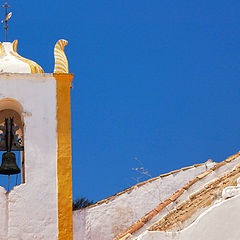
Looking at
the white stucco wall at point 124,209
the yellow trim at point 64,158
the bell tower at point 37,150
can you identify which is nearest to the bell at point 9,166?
the bell tower at point 37,150

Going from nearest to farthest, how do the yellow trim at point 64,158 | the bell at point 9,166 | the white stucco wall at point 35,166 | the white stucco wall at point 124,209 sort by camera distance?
1. the white stucco wall at point 35,166
2. the yellow trim at point 64,158
3. the bell at point 9,166
4. the white stucco wall at point 124,209

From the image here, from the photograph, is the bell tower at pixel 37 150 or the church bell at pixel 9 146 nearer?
the bell tower at pixel 37 150

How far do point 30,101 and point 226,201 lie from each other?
222 inches

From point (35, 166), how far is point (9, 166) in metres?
0.45

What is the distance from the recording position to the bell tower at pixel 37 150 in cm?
1100

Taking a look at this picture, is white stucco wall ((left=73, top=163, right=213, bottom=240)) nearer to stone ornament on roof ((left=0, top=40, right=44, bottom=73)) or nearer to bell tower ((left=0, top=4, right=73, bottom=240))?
bell tower ((left=0, top=4, right=73, bottom=240))

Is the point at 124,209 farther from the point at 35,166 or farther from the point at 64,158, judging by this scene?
the point at 35,166

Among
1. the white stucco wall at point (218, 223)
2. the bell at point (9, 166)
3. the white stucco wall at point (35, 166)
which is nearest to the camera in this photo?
the white stucco wall at point (218, 223)

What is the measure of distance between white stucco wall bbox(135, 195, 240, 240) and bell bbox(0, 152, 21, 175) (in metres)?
5.38

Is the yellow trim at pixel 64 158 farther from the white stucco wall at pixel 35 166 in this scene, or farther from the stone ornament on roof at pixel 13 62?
the stone ornament on roof at pixel 13 62

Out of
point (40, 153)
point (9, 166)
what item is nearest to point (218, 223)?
point (40, 153)

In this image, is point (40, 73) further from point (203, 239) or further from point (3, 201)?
point (203, 239)

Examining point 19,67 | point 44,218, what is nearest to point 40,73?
point 19,67

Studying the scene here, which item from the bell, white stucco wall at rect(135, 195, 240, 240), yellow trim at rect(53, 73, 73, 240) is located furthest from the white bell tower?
white stucco wall at rect(135, 195, 240, 240)
